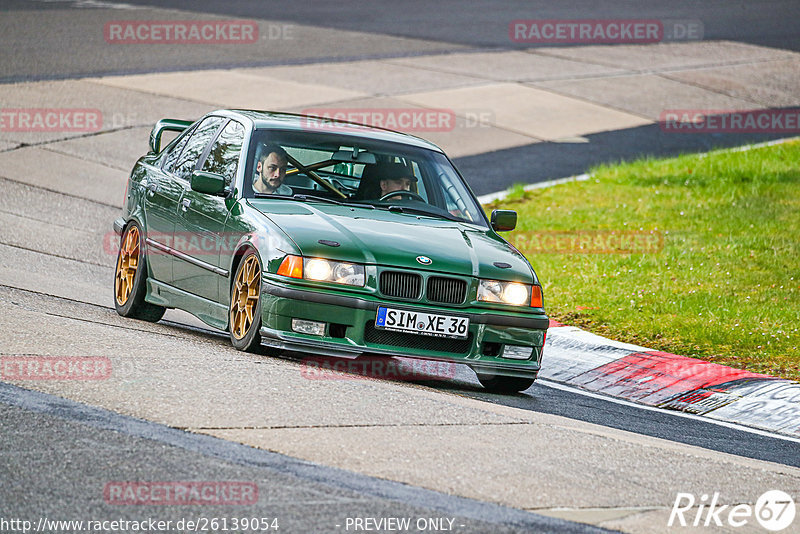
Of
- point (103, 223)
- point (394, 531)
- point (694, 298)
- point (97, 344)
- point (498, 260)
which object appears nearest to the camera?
point (394, 531)

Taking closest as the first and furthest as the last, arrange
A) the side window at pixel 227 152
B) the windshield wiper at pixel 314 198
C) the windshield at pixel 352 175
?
1. the windshield wiper at pixel 314 198
2. the windshield at pixel 352 175
3. the side window at pixel 227 152

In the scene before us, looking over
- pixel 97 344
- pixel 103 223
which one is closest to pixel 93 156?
pixel 103 223

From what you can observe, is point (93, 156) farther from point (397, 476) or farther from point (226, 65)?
point (397, 476)

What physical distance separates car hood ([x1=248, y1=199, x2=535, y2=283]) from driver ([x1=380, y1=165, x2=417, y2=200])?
13.5 inches

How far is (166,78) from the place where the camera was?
22297 mm

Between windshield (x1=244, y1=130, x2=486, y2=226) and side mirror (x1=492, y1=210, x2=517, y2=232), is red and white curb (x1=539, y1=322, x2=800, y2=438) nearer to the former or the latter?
side mirror (x1=492, y1=210, x2=517, y2=232)

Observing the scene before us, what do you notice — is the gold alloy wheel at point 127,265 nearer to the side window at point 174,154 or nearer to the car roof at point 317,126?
the side window at point 174,154

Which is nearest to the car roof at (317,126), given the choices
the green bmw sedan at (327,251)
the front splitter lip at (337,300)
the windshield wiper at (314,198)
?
the green bmw sedan at (327,251)

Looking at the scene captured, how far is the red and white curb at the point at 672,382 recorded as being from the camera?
8711 mm

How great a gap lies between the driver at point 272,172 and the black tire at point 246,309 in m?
0.72

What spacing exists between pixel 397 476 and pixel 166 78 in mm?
17822

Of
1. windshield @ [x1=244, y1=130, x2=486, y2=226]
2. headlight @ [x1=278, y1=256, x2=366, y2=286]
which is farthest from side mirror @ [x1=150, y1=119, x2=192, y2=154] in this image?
headlight @ [x1=278, y1=256, x2=366, y2=286]

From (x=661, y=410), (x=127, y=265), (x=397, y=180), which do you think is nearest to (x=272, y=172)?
(x=397, y=180)

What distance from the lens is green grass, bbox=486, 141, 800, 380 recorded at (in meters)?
10.6
